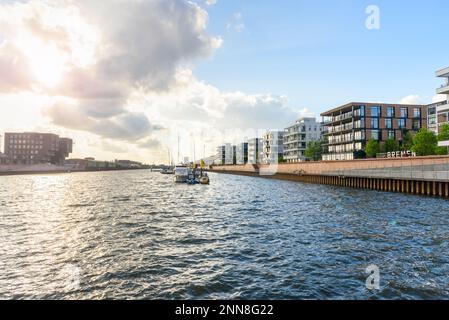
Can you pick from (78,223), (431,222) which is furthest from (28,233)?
(431,222)

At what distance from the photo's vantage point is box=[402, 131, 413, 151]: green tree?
99.3 metres

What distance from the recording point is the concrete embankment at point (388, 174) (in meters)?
46.1

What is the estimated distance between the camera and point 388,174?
183 ft

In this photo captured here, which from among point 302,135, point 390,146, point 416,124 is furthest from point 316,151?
point 390,146

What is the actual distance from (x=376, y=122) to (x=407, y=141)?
11.0 m

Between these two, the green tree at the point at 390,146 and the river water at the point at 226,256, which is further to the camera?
the green tree at the point at 390,146

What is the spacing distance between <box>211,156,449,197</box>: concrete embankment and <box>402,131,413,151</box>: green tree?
32756mm

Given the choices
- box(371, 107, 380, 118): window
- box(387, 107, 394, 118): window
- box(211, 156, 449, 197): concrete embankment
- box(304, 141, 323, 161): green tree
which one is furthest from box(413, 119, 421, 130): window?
box(211, 156, 449, 197): concrete embankment

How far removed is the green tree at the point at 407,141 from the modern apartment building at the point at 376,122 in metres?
3.24

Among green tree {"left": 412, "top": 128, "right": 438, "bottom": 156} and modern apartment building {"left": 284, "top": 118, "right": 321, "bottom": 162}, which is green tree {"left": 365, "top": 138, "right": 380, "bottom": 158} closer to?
green tree {"left": 412, "top": 128, "right": 438, "bottom": 156}

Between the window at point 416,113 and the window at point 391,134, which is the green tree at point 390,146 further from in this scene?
the window at point 416,113

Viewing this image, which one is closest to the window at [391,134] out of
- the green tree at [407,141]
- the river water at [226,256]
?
the green tree at [407,141]

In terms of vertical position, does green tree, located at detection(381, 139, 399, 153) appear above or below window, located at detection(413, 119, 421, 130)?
below

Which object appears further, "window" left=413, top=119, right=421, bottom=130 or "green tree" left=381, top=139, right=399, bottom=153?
"window" left=413, top=119, right=421, bottom=130
